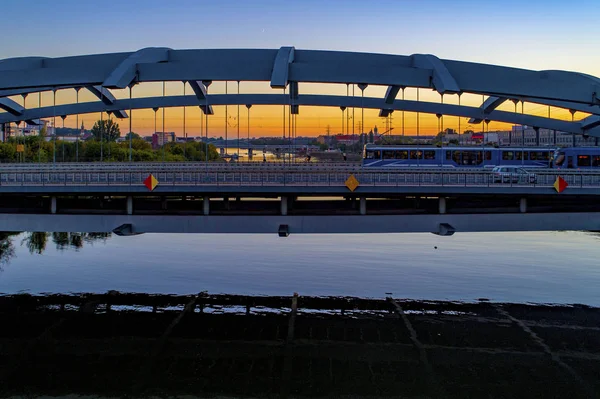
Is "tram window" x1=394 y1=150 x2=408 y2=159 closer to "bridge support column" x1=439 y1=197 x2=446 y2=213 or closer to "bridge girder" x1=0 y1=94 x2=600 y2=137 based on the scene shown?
"bridge girder" x1=0 y1=94 x2=600 y2=137

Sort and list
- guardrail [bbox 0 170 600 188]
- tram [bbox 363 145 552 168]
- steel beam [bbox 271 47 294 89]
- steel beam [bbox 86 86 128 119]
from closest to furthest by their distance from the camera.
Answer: guardrail [bbox 0 170 600 188] < steel beam [bbox 271 47 294 89] < steel beam [bbox 86 86 128 119] < tram [bbox 363 145 552 168]

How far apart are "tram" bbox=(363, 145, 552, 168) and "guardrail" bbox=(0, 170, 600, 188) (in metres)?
24.5

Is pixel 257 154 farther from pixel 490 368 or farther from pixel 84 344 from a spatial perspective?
pixel 490 368

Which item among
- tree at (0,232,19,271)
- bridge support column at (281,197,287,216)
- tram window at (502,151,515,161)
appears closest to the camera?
bridge support column at (281,197,287,216)

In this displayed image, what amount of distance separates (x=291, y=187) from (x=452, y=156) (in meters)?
31.7

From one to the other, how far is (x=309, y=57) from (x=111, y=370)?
2073cm

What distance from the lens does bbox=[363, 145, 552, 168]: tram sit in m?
53.6

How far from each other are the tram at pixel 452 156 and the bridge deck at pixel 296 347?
899 inches

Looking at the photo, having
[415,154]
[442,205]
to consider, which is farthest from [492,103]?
[442,205]

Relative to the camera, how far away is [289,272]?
1666 inches

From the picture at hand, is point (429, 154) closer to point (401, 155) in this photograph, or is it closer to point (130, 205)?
point (401, 155)

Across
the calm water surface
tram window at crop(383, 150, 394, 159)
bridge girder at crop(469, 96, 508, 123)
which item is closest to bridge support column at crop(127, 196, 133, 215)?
the calm water surface

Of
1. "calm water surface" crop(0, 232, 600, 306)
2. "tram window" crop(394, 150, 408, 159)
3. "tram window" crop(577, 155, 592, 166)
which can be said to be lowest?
"calm water surface" crop(0, 232, 600, 306)

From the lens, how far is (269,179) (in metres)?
26.8
